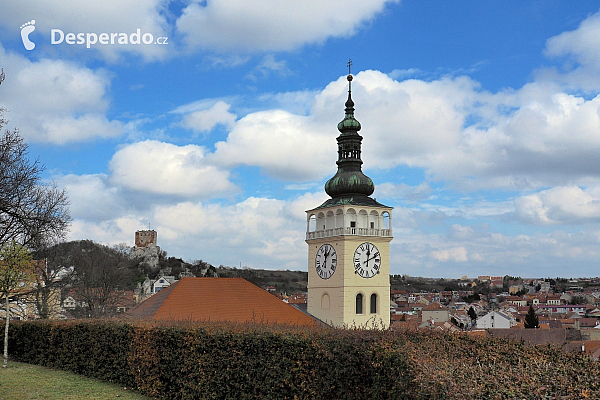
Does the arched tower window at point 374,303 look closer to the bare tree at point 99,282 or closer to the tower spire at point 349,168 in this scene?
the tower spire at point 349,168

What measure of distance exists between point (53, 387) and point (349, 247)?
67.6 feet

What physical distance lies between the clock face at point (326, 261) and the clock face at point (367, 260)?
134cm

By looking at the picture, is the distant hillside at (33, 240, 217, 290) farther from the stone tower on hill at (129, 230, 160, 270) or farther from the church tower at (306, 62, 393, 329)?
the stone tower on hill at (129, 230, 160, 270)

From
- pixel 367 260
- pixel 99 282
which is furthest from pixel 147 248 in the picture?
pixel 367 260

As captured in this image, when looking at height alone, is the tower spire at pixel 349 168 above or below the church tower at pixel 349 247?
above

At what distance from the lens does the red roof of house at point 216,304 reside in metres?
27.0

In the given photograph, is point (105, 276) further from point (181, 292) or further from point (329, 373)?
point (329, 373)

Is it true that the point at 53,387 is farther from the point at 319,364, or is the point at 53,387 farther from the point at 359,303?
the point at 359,303

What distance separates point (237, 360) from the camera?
11719 mm

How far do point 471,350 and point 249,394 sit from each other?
4604 mm

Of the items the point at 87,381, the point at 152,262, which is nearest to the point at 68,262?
the point at 87,381

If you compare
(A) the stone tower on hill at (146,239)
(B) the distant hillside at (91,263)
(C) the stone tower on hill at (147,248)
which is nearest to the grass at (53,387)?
(B) the distant hillside at (91,263)

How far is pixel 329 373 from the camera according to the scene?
31.4 feet

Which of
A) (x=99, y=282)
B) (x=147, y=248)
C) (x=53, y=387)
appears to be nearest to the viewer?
(x=53, y=387)
